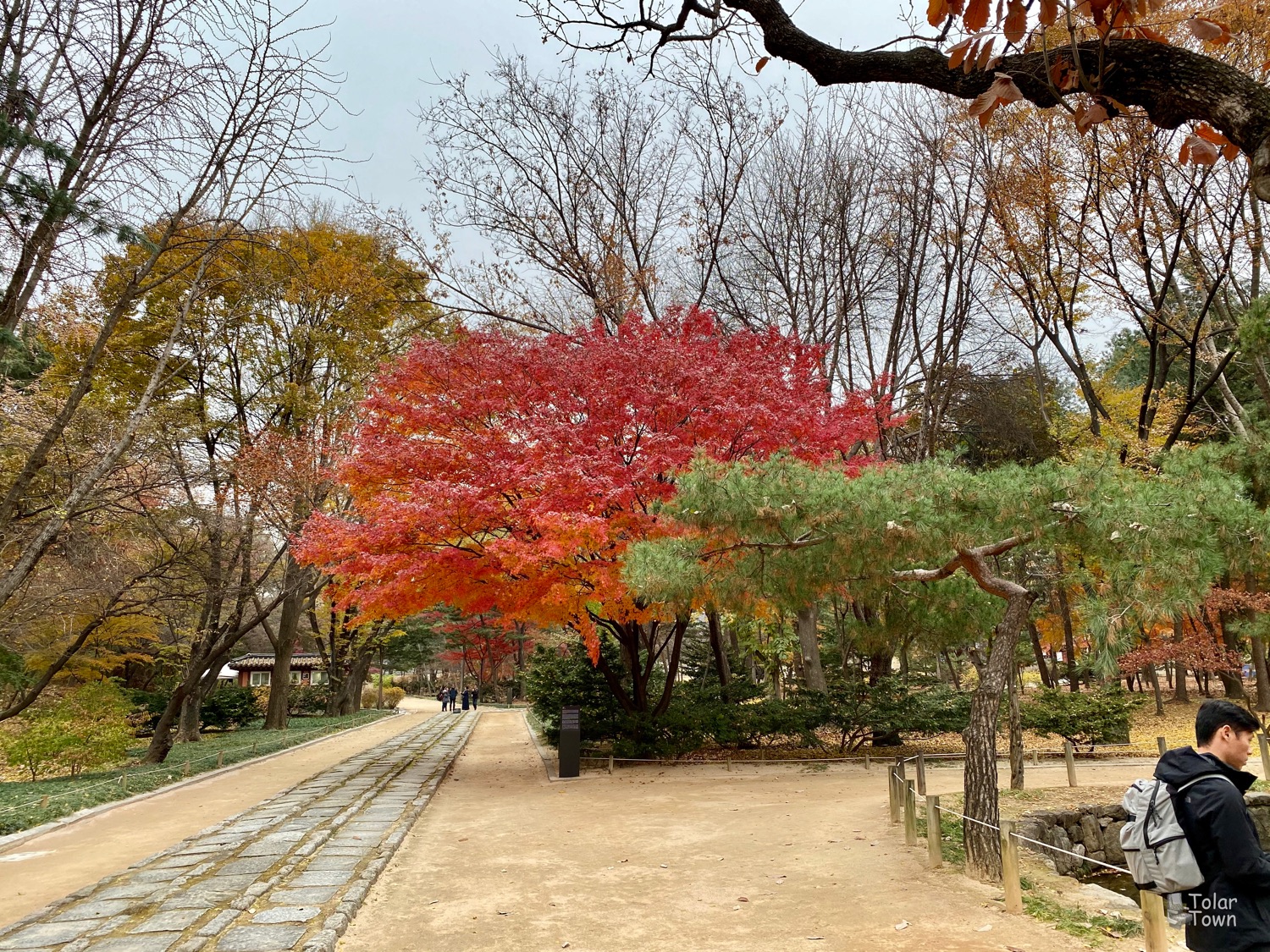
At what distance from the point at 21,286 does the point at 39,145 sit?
960mm

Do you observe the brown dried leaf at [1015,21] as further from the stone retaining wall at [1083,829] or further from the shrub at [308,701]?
the shrub at [308,701]

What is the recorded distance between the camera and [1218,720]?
266cm

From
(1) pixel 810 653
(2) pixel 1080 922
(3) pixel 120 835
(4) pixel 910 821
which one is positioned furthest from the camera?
(1) pixel 810 653

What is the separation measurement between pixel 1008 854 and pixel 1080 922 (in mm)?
602

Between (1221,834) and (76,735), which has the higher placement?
(1221,834)

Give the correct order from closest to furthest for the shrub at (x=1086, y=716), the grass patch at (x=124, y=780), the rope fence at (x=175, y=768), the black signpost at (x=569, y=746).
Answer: the grass patch at (x=124, y=780), the rope fence at (x=175, y=768), the black signpost at (x=569, y=746), the shrub at (x=1086, y=716)

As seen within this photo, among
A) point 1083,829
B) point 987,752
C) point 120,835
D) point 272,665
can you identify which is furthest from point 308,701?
point 987,752

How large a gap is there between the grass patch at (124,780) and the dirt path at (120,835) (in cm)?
42

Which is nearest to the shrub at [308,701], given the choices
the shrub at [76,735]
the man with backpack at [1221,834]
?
the shrub at [76,735]

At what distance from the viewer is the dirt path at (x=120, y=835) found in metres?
5.97

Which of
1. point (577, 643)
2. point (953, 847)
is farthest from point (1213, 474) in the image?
point (577, 643)

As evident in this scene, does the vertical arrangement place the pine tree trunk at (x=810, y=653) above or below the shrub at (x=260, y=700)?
above

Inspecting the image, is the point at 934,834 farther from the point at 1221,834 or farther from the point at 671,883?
the point at 1221,834

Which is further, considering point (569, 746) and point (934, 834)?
point (569, 746)
